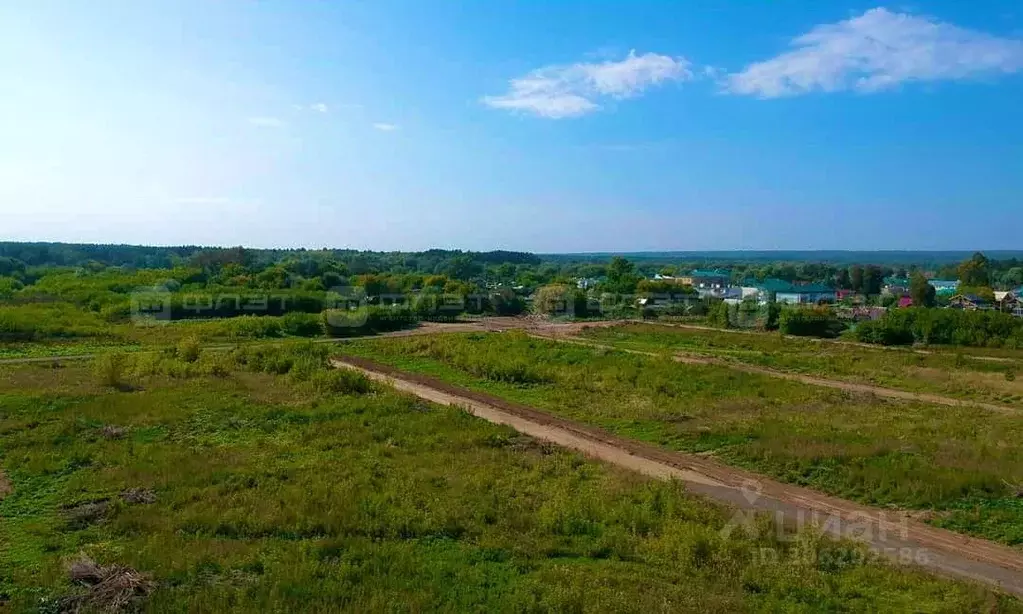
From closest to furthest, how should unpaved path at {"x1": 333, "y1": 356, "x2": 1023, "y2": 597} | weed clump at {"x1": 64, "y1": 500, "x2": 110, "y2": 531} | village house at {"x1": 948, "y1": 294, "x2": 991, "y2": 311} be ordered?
1. unpaved path at {"x1": 333, "y1": 356, "x2": 1023, "y2": 597}
2. weed clump at {"x1": 64, "y1": 500, "x2": 110, "y2": 531}
3. village house at {"x1": 948, "y1": 294, "x2": 991, "y2": 311}

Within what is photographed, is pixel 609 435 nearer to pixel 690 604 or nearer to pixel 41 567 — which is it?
pixel 690 604

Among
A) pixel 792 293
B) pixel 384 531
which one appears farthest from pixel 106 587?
pixel 792 293

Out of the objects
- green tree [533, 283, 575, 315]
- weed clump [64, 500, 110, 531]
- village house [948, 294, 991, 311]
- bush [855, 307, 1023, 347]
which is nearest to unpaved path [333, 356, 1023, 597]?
weed clump [64, 500, 110, 531]

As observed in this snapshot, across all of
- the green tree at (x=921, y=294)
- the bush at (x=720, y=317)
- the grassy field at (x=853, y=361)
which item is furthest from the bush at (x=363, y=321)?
the green tree at (x=921, y=294)

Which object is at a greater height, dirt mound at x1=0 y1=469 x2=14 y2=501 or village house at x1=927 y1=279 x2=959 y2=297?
village house at x1=927 y1=279 x2=959 y2=297

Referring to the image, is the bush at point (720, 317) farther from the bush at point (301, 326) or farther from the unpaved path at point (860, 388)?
the bush at point (301, 326)

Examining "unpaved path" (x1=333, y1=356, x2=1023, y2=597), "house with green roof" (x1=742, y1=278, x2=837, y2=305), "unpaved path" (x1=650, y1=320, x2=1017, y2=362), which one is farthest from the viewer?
"house with green roof" (x1=742, y1=278, x2=837, y2=305)

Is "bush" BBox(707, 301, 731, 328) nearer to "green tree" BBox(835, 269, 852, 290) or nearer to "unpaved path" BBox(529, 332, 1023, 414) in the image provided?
"unpaved path" BBox(529, 332, 1023, 414)
